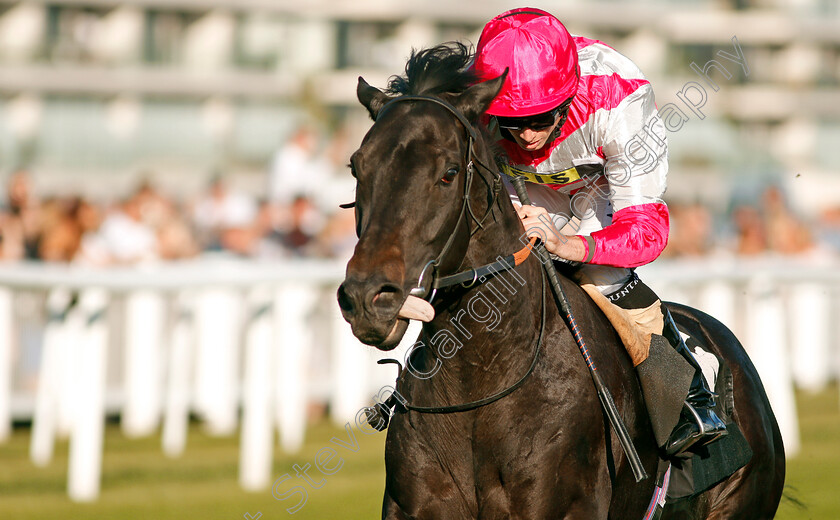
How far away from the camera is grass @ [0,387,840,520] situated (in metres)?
6.25

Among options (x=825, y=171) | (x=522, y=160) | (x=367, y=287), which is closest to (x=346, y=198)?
(x=522, y=160)

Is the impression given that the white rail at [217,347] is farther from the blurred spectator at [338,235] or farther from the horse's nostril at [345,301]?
the horse's nostril at [345,301]

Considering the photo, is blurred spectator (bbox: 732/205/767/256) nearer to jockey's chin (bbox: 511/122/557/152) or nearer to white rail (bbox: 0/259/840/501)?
white rail (bbox: 0/259/840/501)

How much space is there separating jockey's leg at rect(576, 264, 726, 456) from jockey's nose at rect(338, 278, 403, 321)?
3.71 feet

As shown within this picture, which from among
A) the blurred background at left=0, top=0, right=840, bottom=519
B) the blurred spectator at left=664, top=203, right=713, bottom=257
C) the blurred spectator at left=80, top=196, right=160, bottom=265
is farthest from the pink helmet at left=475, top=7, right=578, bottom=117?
the blurred spectator at left=664, top=203, right=713, bottom=257

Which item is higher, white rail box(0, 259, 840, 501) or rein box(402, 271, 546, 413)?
rein box(402, 271, 546, 413)

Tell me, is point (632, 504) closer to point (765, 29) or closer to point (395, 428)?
point (395, 428)

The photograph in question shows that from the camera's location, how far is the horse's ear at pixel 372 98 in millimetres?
3164

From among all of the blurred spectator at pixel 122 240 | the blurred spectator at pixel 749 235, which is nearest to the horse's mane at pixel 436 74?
the blurred spectator at pixel 122 240

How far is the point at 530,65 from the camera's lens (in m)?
3.24

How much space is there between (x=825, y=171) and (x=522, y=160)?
130 ft

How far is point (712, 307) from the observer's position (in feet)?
29.1

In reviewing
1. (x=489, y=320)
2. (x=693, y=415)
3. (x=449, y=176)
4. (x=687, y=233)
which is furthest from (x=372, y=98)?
(x=687, y=233)

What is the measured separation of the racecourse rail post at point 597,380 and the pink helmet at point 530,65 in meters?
0.29
